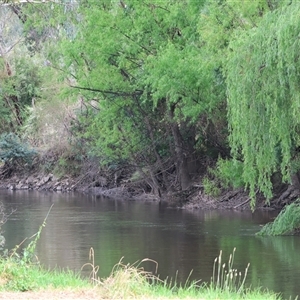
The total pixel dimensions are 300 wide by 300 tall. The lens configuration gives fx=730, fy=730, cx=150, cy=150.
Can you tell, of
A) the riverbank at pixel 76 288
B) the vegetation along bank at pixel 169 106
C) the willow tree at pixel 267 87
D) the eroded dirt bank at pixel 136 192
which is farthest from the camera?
the eroded dirt bank at pixel 136 192

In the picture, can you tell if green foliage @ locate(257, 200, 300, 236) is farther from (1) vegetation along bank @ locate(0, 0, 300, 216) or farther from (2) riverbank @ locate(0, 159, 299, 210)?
(2) riverbank @ locate(0, 159, 299, 210)

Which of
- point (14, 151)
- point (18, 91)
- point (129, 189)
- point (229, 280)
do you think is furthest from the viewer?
point (18, 91)

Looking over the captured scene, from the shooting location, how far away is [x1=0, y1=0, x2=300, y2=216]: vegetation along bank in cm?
1702

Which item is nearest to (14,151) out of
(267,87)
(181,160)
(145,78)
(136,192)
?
(136,192)

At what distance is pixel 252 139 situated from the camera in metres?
17.5

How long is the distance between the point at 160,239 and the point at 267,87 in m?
5.97

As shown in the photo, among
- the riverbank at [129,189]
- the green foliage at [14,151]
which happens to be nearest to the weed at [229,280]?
the riverbank at [129,189]

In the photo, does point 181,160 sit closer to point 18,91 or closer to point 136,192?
point 136,192

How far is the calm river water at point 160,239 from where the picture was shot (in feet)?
51.1

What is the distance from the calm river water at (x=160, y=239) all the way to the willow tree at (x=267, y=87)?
8.08 ft

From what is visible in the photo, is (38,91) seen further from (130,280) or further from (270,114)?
(130,280)

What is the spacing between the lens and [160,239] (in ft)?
66.8

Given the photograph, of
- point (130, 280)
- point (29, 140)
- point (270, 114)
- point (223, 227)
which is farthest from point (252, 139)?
point (29, 140)

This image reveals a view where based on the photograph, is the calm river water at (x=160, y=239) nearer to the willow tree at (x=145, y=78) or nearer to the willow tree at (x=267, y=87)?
the willow tree at (x=267, y=87)
